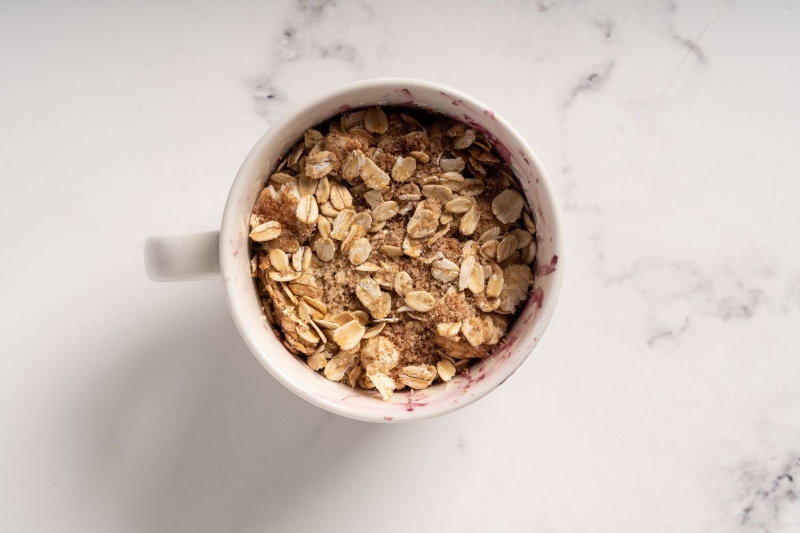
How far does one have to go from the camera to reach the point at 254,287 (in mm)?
730

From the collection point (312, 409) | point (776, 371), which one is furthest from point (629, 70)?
point (312, 409)

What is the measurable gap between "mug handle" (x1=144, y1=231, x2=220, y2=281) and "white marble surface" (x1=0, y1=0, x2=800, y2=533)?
21 centimetres

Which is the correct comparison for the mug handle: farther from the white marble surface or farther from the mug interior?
the white marble surface

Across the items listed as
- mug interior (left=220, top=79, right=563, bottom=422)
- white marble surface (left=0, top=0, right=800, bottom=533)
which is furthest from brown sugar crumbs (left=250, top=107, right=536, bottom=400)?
white marble surface (left=0, top=0, right=800, bottom=533)

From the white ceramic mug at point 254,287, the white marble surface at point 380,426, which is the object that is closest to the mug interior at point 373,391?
the white ceramic mug at point 254,287

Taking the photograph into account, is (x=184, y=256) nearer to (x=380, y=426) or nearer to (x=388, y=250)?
(x=388, y=250)

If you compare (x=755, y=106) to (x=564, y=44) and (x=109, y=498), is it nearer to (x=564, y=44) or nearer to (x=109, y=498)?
(x=564, y=44)

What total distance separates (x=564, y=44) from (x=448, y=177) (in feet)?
1.09

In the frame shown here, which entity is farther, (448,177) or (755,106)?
(755,106)

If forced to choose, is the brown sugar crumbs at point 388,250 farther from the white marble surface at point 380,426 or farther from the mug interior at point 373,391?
Answer: the white marble surface at point 380,426

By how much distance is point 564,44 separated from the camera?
3.03 feet

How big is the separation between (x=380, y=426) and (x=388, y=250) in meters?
0.29

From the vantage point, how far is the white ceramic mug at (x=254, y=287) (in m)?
0.67

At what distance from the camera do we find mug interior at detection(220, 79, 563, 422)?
0.68 m
